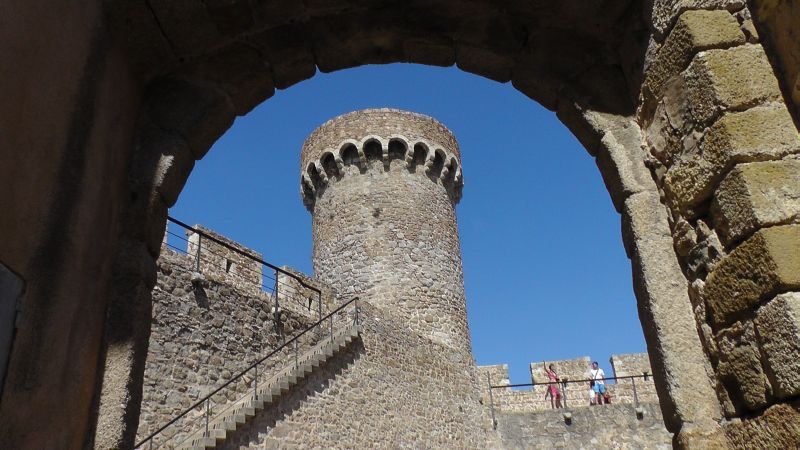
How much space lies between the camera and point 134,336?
2.95 m

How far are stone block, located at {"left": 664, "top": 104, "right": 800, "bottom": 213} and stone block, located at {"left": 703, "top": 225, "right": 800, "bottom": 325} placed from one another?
288mm

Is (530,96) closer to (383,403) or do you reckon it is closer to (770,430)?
(770,430)

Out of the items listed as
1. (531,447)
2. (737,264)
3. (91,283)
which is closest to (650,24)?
(737,264)

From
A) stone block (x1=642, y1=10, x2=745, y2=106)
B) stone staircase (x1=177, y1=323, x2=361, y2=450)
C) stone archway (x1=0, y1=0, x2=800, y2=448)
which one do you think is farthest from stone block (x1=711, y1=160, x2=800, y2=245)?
stone staircase (x1=177, y1=323, x2=361, y2=450)

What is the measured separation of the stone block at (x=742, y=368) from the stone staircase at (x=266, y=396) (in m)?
6.34

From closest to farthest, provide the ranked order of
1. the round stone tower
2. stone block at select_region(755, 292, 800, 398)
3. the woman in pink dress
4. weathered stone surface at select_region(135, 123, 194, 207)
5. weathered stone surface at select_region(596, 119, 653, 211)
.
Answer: stone block at select_region(755, 292, 800, 398) → weathered stone surface at select_region(596, 119, 653, 211) → weathered stone surface at select_region(135, 123, 194, 207) → the round stone tower → the woman in pink dress

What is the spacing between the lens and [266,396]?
881 centimetres

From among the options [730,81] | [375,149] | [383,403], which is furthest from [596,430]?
[730,81]

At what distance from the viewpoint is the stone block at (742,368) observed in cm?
228

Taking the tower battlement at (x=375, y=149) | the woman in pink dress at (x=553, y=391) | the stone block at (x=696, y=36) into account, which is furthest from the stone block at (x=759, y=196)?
the tower battlement at (x=375, y=149)

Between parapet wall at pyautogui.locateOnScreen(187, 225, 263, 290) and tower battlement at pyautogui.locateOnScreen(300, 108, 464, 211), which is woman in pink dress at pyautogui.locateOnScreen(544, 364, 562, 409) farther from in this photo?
parapet wall at pyautogui.locateOnScreen(187, 225, 263, 290)

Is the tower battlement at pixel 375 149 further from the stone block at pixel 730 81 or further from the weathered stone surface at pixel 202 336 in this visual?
the stone block at pixel 730 81

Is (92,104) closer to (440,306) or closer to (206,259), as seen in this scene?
(206,259)

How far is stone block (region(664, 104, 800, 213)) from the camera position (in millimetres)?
2393
